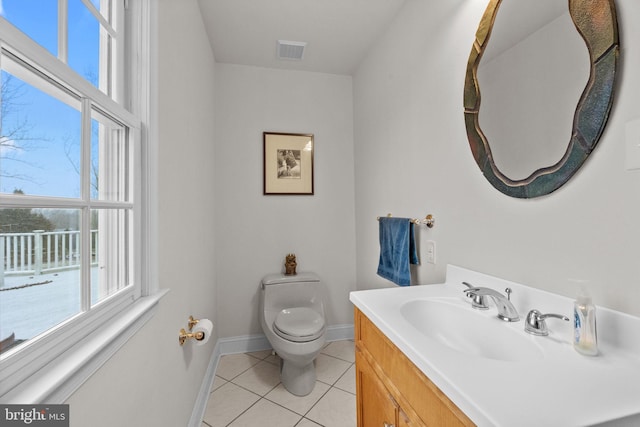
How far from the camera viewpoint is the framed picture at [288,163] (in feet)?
8.18

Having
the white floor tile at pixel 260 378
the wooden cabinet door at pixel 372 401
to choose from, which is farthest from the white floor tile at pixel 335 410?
the wooden cabinet door at pixel 372 401

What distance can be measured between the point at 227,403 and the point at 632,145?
87.0 inches

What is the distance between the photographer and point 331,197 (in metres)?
2.63

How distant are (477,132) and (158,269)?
4.47ft

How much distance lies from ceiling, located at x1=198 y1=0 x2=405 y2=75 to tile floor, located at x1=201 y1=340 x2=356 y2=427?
2.46 metres

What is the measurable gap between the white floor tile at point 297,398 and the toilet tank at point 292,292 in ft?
1.76

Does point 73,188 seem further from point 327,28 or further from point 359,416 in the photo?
point 327,28

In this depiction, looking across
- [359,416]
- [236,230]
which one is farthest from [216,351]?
[359,416]

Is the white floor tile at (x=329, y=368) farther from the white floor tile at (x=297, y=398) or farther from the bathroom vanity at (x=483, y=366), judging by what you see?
the bathroom vanity at (x=483, y=366)

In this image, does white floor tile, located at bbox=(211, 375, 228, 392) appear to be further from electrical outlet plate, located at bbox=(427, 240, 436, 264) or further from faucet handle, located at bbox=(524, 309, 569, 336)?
faucet handle, located at bbox=(524, 309, 569, 336)

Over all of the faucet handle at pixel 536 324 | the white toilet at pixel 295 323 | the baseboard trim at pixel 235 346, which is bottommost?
the baseboard trim at pixel 235 346

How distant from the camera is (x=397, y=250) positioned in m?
1.71

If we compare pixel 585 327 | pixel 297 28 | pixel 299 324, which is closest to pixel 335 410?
pixel 299 324

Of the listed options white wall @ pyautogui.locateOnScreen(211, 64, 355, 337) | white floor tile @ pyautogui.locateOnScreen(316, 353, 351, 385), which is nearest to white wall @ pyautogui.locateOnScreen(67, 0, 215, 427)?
white wall @ pyautogui.locateOnScreen(211, 64, 355, 337)
